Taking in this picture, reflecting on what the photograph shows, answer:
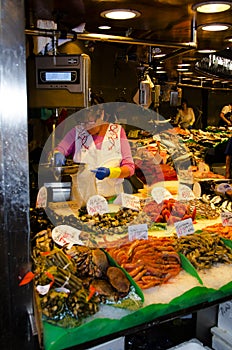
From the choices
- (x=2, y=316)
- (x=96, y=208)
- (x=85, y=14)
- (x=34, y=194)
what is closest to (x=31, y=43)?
(x=85, y=14)

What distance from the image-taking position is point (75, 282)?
6.49 feet

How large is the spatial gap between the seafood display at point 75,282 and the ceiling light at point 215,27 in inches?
103

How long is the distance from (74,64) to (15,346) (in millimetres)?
1847

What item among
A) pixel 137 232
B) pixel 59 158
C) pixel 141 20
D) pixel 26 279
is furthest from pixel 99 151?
pixel 26 279

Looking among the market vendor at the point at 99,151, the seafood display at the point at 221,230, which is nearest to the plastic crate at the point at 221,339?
the seafood display at the point at 221,230

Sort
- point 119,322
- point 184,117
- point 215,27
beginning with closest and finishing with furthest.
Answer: point 119,322
point 215,27
point 184,117

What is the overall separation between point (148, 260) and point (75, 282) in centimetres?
59

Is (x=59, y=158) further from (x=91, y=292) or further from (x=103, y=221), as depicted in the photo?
(x=91, y=292)

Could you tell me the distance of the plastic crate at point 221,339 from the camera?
264 centimetres

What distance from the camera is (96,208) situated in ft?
10.1

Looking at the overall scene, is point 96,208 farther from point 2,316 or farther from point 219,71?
point 219,71

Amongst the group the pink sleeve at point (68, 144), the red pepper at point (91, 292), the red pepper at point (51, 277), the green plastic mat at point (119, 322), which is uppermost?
the pink sleeve at point (68, 144)

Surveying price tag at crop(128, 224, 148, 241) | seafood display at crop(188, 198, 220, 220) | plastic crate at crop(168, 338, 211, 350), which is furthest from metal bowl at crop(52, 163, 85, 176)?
plastic crate at crop(168, 338, 211, 350)

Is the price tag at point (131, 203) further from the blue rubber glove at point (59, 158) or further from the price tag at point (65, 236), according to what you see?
the blue rubber glove at point (59, 158)
